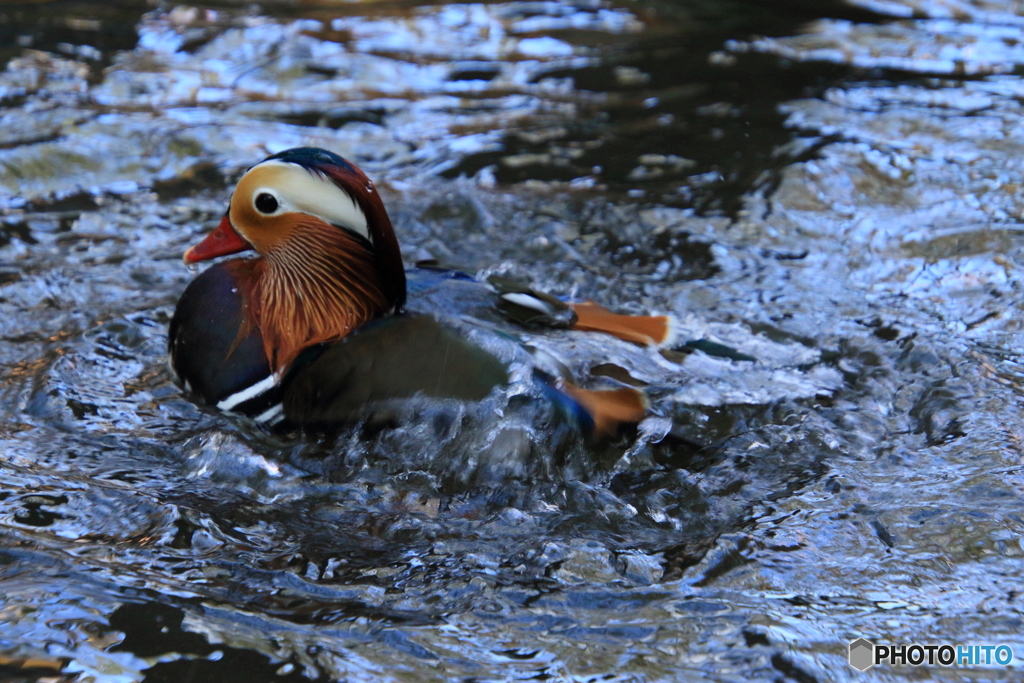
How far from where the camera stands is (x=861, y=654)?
1.83 m

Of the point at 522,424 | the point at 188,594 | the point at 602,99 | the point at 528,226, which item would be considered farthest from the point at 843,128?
the point at 188,594

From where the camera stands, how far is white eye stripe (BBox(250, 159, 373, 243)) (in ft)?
8.77

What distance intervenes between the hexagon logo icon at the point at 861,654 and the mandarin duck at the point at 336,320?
89 cm

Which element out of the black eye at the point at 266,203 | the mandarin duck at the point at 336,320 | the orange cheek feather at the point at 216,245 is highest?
the black eye at the point at 266,203

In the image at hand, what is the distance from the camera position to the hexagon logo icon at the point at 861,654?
1.80 m

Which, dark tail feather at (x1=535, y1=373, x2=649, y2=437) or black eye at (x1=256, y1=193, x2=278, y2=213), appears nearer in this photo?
dark tail feather at (x1=535, y1=373, x2=649, y2=437)

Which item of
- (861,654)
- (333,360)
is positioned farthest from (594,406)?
(861,654)

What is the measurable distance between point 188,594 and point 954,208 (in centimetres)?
353

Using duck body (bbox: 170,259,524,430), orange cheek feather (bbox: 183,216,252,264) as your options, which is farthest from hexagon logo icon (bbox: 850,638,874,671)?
orange cheek feather (bbox: 183,216,252,264)

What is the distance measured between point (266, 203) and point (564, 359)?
0.97 metres

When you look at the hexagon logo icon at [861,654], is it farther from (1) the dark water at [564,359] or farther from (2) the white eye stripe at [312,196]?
(2) the white eye stripe at [312,196]

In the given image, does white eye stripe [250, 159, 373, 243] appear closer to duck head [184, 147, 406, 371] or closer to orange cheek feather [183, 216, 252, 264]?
duck head [184, 147, 406, 371]

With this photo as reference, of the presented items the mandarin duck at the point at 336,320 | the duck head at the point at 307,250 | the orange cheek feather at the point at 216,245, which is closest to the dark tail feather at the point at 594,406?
the mandarin duck at the point at 336,320

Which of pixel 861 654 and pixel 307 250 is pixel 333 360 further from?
pixel 861 654
